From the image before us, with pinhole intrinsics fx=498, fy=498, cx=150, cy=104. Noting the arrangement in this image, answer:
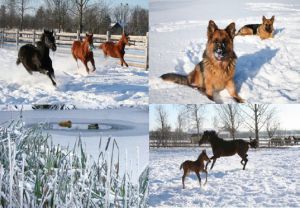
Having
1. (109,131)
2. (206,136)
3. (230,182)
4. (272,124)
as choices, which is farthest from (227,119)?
(109,131)

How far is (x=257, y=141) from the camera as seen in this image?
3.44 metres

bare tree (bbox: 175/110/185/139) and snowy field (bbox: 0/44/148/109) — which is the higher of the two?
snowy field (bbox: 0/44/148/109)

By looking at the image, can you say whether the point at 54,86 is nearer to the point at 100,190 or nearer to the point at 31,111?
the point at 31,111

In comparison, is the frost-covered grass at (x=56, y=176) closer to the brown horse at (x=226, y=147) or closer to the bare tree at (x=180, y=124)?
the bare tree at (x=180, y=124)

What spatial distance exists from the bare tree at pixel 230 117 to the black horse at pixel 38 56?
3.95ft

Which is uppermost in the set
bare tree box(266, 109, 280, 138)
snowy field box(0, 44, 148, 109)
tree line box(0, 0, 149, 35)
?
tree line box(0, 0, 149, 35)

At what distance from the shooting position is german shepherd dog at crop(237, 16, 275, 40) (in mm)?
3361

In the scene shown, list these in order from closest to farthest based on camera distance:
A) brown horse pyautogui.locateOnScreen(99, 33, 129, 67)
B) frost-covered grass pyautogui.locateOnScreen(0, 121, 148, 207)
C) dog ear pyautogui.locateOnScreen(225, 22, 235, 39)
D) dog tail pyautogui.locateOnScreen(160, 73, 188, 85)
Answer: frost-covered grass pyautogui.locateOnScreen(0, 121, 148, 207) → dog ear pyautogui.locateOnScreen(225, 22, 235, 39) → dog tail pyautogui.locateOnScreen(160, 73, 188, 85) → brown horse pyautogui.locateOnScreen(99, 33, 129, 67)

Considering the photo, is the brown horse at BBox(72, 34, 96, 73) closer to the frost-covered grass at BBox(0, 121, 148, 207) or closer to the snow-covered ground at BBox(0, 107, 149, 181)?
the snow-covered ground at BBox(0, 107, 149, 181)

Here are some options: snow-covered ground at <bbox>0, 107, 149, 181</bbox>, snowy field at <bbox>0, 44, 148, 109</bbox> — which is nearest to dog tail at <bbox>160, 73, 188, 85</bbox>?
snowy field at <bbox>0, 44, 148, 109</bbox>

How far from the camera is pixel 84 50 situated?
3459 mm

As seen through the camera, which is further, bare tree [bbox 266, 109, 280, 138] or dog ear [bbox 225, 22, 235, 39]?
bare tree [bbox 266, 109, 280, 138]

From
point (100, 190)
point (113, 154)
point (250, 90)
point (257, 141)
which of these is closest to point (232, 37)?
point (250, 90)

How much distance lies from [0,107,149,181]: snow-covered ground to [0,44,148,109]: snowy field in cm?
6
